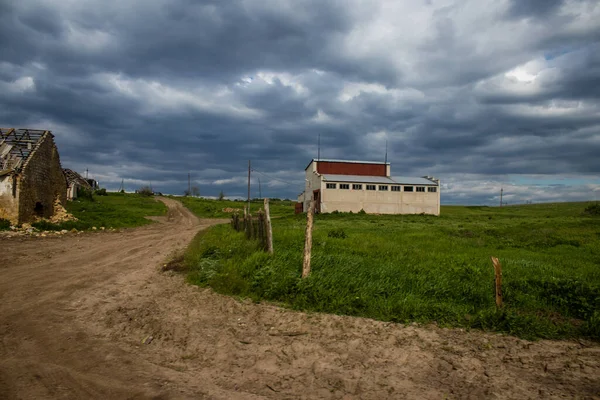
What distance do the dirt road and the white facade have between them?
136ft

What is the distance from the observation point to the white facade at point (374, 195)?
50.2 m

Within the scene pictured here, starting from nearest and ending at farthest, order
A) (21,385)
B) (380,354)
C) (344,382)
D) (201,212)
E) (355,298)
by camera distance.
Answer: (21,385), (344,382), (380,354), (355,298), (201,212)

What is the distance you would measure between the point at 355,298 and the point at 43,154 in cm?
2459

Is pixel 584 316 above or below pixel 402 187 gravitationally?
below

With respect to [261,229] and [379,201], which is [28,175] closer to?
[261,229]

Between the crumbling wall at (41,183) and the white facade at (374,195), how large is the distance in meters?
29.2

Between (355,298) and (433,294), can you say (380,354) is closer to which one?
(355,298)

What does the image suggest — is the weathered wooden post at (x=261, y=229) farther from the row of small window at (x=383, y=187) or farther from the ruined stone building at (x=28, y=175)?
the row of small window at (x=383, y=187)

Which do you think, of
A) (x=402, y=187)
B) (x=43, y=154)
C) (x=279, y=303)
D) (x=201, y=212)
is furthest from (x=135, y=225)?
(x=402, y=187)

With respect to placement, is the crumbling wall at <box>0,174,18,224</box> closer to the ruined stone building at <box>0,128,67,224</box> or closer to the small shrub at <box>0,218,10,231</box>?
the ruined stone building at <box>0,128,67,224</box>

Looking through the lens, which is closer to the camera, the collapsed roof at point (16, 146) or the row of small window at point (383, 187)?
the collapsed roof at point (16, 146)

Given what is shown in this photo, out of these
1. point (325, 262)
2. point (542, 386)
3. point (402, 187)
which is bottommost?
point (542, 386)

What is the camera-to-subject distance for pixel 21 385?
4.87 meters

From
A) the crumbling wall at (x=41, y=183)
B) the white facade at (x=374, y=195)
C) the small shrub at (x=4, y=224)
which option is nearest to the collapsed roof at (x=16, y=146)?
the crumbling wall at (x=41, y=183)
